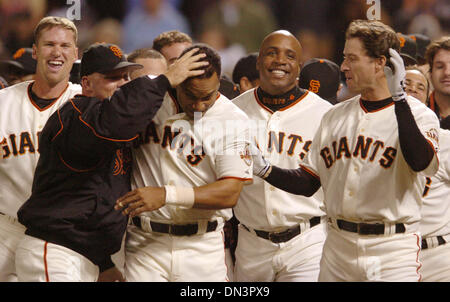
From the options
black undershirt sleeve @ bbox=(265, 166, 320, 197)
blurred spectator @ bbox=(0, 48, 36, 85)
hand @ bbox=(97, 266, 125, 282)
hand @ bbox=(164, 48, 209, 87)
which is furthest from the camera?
blurred spectator @ bbox=(0, 48, 36, 85)

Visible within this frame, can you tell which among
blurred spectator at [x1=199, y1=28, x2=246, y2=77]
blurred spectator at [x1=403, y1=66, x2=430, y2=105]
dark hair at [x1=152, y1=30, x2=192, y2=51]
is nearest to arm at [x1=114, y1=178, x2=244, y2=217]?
blurred spectator at [x1=403, y1=66, x2=430, y2=105]

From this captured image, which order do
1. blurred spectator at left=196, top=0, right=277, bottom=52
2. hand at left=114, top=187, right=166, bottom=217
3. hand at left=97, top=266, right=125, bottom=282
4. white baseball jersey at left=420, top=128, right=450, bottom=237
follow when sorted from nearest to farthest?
hand at left=114, top=187, right=166, bottom=217 → hand at left=97, top=266, right=125, bottom=282 → white baseball jersey at left=420, top=128, right=450, bottom=237 → blurred spectator at left=196, top=0, right=277, bottom=52

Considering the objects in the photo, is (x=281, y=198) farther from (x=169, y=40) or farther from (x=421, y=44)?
(x=421, y=44)

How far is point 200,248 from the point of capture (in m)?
3.41

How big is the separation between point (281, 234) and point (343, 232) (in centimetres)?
73

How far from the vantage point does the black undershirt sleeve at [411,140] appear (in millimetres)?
2979

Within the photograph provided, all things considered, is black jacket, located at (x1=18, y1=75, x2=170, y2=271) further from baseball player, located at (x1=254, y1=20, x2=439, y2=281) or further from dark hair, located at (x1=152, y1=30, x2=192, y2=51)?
dark hair, located at (x1=152, y1=30, x2=192, y2=51)

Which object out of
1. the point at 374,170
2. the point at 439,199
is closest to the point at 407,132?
the point at 374,170

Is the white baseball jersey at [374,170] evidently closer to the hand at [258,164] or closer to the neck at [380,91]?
the neck at [380,91]

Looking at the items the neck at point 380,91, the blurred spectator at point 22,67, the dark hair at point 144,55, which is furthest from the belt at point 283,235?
the blurred spectator at point 22,67

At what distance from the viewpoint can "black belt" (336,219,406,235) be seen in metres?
3.30

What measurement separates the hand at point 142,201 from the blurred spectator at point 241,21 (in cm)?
573

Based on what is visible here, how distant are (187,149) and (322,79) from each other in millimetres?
1919

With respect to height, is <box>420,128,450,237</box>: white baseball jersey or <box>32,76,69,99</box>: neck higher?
<box>32,76,69,99</box>: neck
